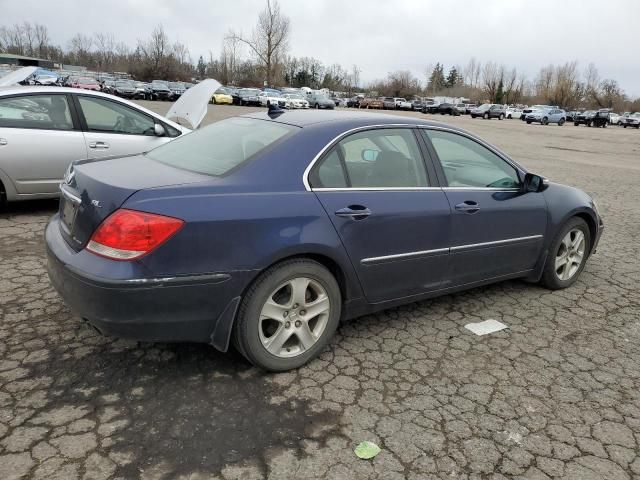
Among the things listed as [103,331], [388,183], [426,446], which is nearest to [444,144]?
[388,183]

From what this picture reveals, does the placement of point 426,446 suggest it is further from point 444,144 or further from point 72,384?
point 444,144

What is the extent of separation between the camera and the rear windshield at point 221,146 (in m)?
3.16

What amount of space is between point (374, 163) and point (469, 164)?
98 cm

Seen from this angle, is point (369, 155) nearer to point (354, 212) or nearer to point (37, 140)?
point (354, 212)

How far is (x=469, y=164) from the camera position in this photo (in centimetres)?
403

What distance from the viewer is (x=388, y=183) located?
3430mm

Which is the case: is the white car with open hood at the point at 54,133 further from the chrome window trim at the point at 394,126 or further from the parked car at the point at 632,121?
the parked car at the point at 632,121

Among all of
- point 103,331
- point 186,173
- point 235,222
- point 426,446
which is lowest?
point 426,446

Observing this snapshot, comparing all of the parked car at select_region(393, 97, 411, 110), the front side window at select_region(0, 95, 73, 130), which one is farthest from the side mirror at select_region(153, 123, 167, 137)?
the parked car at select_region(393, 97, 411, 110)

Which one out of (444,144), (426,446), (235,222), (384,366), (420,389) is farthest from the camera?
(444,144)

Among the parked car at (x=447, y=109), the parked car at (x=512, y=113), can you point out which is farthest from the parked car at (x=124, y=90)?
the parked car at (x=512, y=113)

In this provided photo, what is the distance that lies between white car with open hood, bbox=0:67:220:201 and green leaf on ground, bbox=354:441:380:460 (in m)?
4.76

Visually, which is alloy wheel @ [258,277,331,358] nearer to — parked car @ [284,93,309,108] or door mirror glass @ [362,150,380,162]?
door mirror glass @ [362,150,380,162]

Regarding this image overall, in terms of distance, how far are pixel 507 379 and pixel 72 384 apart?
2537 millimetres
